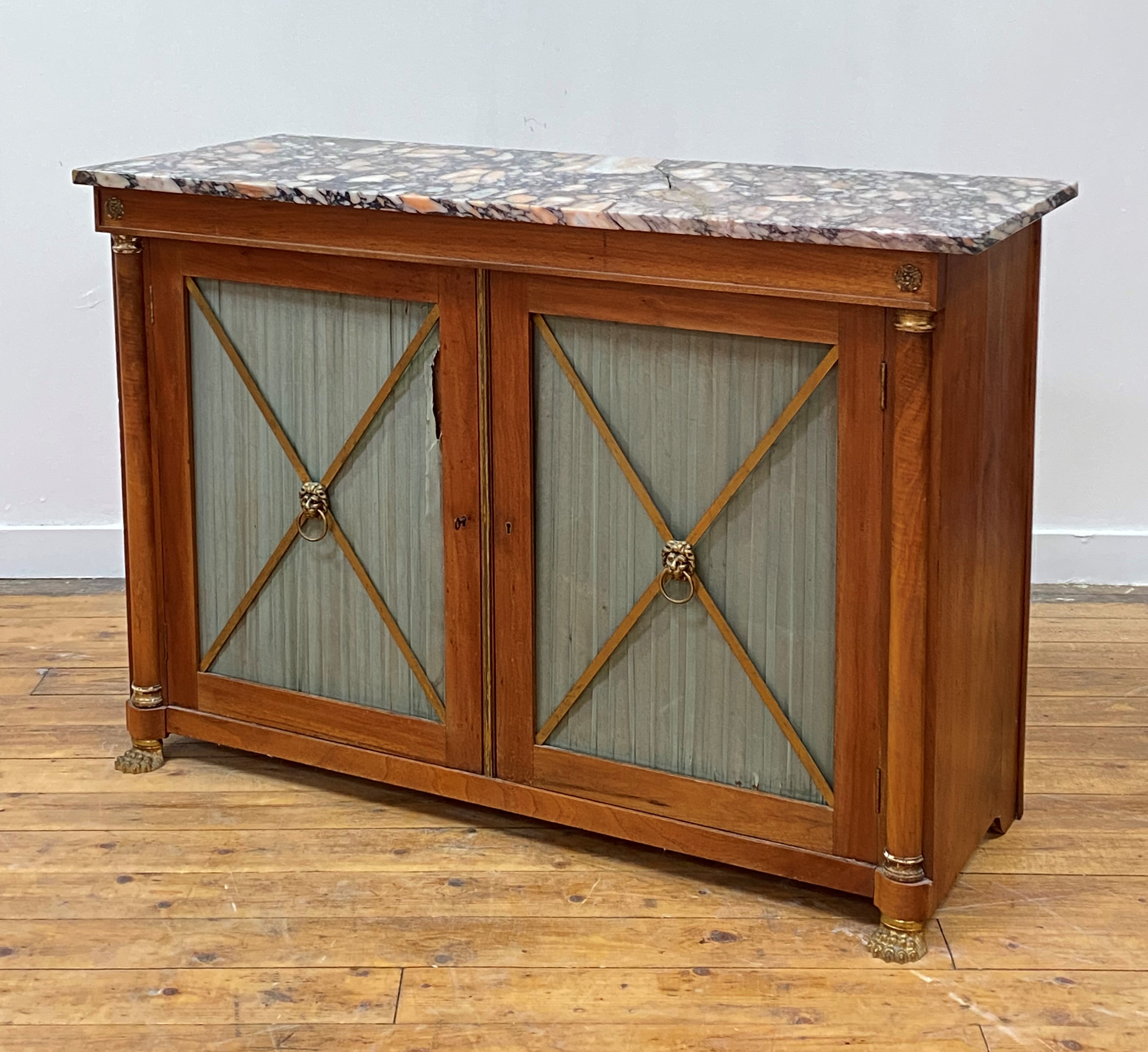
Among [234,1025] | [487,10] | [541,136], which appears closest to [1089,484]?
[541,136]

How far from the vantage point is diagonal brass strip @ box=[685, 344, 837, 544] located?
7.43ft

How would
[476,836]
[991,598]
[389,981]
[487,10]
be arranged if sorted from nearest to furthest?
[389,981] → [991,598] → [476,836] → [487,10]

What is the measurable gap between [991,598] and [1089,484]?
4.65 feet

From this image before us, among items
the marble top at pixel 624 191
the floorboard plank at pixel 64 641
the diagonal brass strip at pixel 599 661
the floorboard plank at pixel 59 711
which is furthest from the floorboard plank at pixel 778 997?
the floorboard plank at pixel 64 641

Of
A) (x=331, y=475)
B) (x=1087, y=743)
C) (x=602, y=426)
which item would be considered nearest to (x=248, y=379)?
(x=331, y=475)

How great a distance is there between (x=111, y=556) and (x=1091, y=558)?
86.7 inches

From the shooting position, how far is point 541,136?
12.1 ft

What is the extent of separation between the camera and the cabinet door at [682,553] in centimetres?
232

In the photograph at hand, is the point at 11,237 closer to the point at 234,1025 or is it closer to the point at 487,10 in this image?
the point at 487,10

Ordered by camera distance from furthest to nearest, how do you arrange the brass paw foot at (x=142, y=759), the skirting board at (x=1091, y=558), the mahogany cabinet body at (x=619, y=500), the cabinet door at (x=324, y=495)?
the skirting board at (x=1091, y=558)
the brass paw foot at (x=142, y=759)
the cabinet door at (x=324, y=495)
the mahogany cabinet body at (x=619, y=500)

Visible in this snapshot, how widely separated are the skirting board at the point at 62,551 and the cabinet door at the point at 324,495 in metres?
1.08

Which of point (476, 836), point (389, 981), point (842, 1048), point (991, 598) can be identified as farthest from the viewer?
point (476, 836)

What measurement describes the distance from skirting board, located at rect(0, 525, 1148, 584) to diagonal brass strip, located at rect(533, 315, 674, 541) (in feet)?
5.41

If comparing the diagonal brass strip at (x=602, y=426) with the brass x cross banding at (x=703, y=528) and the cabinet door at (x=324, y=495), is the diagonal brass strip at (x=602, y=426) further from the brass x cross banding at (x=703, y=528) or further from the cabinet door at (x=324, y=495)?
the cabinet door at (x=324, y=495)
